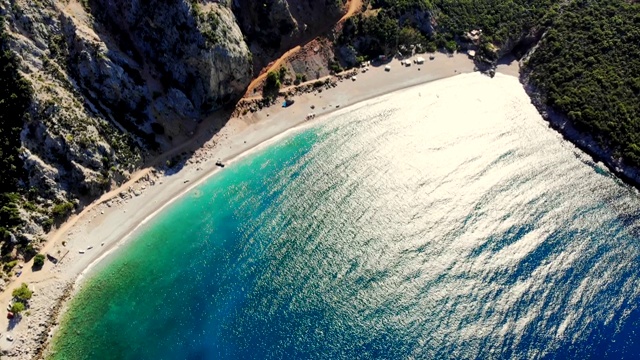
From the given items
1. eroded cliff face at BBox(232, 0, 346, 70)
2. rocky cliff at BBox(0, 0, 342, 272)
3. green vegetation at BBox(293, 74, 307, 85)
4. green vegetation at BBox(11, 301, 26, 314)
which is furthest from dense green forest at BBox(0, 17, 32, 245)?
green vegetation at BBox(293, 74, 307, 85)

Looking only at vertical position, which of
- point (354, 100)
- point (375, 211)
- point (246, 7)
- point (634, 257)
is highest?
point (246, 7)

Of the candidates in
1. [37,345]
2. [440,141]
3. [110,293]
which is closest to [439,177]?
[440,141]

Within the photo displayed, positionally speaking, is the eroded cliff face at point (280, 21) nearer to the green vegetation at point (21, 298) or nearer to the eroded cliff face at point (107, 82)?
the eroded cliff face at point (107, 82)

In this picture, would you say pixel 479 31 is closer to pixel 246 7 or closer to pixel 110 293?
pixel 246 7

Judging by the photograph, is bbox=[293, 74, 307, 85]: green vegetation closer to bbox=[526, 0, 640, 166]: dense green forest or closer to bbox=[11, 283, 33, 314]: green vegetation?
bbox=[526, 0, 640, 166]: dense green forest

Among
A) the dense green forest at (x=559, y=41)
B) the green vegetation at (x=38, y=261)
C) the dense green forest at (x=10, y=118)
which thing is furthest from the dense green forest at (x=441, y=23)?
the green vegetation at (x=38, y=261)

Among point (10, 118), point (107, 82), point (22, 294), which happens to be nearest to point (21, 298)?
point (22, 294)

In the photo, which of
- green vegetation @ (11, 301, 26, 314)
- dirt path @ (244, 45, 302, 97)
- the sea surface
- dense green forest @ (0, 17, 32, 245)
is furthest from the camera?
dirt path @ (244, 45, 302, 97)
